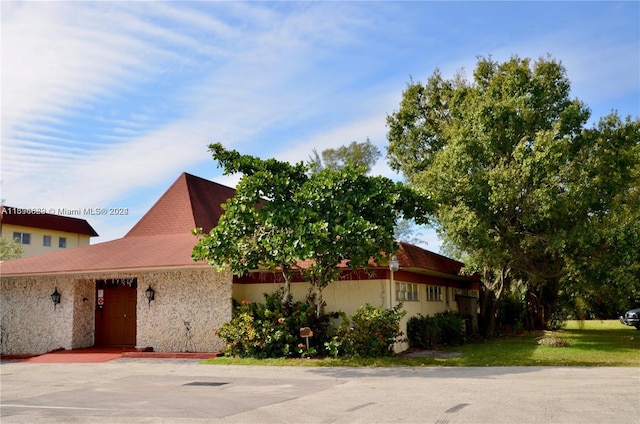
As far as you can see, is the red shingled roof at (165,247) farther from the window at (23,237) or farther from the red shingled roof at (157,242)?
the window at (23,237)

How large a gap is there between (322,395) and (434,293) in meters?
Answer: 14.3

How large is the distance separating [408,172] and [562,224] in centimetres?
994

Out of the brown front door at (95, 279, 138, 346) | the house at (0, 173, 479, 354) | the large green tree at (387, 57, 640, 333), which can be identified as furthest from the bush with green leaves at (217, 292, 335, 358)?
the large green tree at (387, 57, 640, 333)

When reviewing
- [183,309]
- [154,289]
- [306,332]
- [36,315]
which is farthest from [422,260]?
[36,315]

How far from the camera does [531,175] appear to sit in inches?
818

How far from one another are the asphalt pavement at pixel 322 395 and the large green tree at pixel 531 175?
24.1 feet

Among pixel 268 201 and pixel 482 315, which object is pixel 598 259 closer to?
pixel 482 315

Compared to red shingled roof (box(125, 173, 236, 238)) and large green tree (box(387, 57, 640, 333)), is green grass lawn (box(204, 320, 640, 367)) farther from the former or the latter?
red shingled roof (box(125, 173, 236, 238))

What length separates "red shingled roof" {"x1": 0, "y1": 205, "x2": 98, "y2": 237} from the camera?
46000 millimetres

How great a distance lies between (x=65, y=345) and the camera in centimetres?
2170

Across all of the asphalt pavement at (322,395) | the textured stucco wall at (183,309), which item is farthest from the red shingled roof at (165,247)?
the asphalt pavement at (322,395)

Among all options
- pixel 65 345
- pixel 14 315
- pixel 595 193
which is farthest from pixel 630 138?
pixel 14 315

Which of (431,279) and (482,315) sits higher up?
(431,279)

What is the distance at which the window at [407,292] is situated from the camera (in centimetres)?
2041
